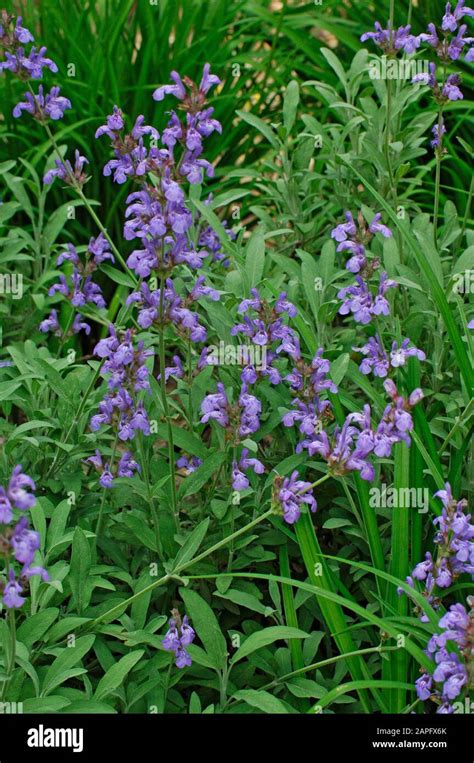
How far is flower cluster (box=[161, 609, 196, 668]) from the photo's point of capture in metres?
2.88

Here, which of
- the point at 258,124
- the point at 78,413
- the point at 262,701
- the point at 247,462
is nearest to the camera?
the point at 262,701

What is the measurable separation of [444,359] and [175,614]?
1.43 m

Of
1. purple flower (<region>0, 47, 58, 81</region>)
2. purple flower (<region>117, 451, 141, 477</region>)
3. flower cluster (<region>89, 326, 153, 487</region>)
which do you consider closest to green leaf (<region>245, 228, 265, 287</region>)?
flower cluster (<region>89, 326, 153, 487</region>)

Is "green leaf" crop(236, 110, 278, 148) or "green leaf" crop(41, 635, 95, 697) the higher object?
"green leaf" crop(236, 110, 278, 148)

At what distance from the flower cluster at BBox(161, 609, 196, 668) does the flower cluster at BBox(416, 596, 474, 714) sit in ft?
2.01

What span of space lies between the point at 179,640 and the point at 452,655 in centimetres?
72

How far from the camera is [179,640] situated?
290cm

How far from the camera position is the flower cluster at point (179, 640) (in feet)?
9.44

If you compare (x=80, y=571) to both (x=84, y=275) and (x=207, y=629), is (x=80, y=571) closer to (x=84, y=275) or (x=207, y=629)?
(x=207, y=629)

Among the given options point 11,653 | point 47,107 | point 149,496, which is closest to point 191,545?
point 149,496

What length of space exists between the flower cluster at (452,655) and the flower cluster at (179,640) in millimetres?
612

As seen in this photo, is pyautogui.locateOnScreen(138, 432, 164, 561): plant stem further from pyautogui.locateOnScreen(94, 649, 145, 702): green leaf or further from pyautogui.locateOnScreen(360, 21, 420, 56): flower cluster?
pyautogui.locateOnScreen(360, 21, 420, 56): flower cluster

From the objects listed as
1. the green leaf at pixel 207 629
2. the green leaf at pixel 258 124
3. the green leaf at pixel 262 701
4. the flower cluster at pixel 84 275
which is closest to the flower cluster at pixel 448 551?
the green leaf at pixel 262 701

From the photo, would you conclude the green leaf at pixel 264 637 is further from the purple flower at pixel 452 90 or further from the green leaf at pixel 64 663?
the purple flower at pixel 452 90
